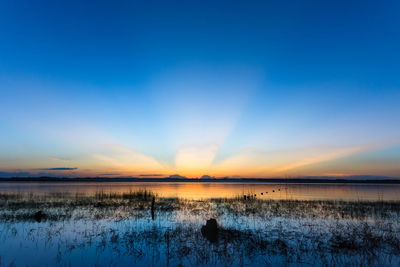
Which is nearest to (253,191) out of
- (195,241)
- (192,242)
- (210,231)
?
(210,231)

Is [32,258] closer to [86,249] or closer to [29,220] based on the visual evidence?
[86,249]

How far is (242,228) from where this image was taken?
1522cm

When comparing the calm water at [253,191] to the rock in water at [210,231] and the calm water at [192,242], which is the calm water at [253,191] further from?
the rock in water at [210,231]

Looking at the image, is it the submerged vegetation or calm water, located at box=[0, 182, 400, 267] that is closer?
Result: calm water, located at box=[0, 182, 400, 267]

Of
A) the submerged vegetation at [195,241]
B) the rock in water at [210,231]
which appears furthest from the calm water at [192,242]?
the rock in water at [210,231]

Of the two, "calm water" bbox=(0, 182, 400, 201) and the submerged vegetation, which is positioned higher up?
the submerged vegetation

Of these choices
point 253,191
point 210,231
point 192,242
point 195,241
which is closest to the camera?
point 192,242

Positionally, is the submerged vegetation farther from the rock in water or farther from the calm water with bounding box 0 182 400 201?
the calm water with bounding box 0 182 400 201

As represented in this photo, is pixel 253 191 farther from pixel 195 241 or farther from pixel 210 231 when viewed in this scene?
pixel 195 241

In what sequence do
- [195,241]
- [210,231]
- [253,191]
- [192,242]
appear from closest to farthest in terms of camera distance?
[192,242], [195,241], [210,231], [253,191]

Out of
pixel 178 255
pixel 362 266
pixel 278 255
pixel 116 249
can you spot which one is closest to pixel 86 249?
pixel 116 249

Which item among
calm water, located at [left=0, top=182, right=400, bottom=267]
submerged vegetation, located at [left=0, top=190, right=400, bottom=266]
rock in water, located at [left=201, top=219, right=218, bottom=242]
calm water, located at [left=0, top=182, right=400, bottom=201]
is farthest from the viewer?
calm water, located at [left=0, top=182, right=400, bottom=201]

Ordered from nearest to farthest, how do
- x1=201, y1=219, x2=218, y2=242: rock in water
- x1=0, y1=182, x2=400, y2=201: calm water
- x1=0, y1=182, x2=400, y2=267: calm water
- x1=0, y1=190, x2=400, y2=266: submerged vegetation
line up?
x1=0, y1=182, x2=400, y2=267: calm water, x1=0, y1=190, x2=400, y2=266: submerged vegetation, x1=201, y1=219, x2=218, y2=242: rock in water, x1=0, y1=182, x2=400, y2=201: calm water

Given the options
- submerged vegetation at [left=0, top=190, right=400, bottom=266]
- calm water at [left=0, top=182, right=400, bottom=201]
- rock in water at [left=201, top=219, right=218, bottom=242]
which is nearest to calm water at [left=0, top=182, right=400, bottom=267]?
submerged vegetation at [left=0, top=190, right=400, bottom=266]
